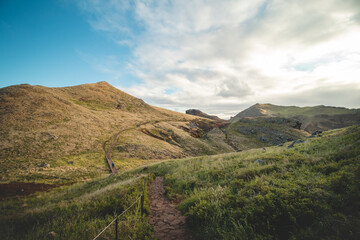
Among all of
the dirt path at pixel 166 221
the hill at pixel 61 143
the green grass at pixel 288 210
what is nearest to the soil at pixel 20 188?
the hill at pixel 61 143

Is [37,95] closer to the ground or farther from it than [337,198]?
farther from it

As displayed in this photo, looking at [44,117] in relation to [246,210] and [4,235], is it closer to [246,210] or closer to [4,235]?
[4,235]

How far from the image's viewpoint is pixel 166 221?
6.74 m

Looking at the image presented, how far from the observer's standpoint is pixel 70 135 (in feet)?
140

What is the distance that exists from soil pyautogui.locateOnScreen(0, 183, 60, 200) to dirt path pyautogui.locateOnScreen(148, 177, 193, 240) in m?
20.3

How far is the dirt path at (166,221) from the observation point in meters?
5.57

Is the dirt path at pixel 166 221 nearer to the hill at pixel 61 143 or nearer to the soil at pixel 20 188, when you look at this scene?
the soil at pixel 20 188

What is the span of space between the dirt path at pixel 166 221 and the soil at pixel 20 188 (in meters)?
20.3

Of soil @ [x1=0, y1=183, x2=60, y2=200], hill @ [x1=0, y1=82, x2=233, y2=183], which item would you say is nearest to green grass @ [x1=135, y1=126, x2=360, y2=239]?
soil @ [x1=0, y1=183, x2=60, y2=200]

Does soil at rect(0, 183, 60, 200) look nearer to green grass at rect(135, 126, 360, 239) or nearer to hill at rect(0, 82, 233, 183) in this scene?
hill at rect(0, 82, 233, 183)

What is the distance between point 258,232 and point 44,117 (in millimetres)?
64091

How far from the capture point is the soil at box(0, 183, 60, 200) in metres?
17.9

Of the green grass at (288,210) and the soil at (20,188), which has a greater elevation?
the green grass at (288,210)

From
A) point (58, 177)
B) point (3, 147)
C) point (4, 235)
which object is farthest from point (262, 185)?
point (3, 147)
